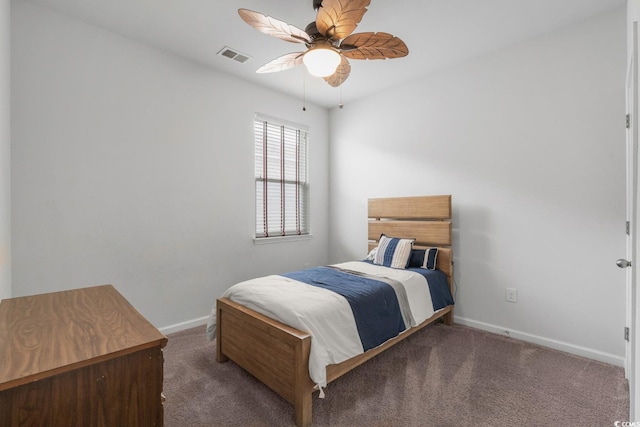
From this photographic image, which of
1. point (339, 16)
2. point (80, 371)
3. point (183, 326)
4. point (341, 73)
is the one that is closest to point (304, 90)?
point (341, 73)

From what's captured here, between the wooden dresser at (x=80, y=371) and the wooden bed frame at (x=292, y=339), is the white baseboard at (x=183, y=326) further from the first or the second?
the wooden dresser at (x=80, y=371)

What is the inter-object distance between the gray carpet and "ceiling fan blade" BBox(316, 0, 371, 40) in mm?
2321

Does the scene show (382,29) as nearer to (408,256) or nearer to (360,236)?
(408,256)

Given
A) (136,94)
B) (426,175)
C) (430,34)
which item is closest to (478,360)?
(426,175)

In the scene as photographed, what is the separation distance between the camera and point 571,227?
2520mm

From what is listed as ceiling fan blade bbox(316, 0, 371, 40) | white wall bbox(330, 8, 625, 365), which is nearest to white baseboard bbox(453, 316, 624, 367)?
white wall bbox(330, 8, 625, 365)

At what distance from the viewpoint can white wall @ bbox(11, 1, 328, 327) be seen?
7.29 ft

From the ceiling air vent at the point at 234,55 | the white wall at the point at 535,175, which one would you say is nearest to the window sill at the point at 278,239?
the white wall at the point at 535,175

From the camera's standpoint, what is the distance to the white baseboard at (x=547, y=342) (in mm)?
2354

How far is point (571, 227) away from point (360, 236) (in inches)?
87.6

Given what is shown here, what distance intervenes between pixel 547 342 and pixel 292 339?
2380mm

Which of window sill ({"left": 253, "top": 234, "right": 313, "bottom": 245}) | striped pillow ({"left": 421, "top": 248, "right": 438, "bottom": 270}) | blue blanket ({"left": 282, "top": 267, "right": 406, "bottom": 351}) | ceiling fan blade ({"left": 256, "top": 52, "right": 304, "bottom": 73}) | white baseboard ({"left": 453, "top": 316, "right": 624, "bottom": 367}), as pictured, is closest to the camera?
blue blanket ({"left": 282, "top": 267, "right": 406, "bottom": 351})

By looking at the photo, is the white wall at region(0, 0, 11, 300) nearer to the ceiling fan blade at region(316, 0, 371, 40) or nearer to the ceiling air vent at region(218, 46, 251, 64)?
the ceiling air vent at region(218, 46, 251, 64)

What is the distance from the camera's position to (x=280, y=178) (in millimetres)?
3895
